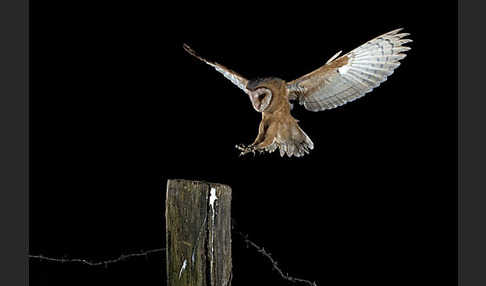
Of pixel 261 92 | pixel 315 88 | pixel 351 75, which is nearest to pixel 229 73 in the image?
pixel 261 92

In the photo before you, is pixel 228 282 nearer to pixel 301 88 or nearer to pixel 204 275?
pixel 204 275

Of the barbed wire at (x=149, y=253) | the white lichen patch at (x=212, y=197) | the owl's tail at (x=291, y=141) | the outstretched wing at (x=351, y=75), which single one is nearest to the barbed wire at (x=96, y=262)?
the barbed wire at (x=149, y=253)

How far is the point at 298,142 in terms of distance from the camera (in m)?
2.14

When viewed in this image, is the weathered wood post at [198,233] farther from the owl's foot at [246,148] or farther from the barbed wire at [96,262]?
the barbed wire at [96,262]

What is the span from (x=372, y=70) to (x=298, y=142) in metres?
0.37

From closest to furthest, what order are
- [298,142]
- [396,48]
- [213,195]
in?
[213,195] < [396,48] < [298,142]

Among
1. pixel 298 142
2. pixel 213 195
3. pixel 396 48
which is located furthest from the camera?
pixel 298 142

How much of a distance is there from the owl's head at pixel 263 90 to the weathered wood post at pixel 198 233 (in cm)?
35

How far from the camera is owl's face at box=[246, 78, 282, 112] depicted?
2.04 meters

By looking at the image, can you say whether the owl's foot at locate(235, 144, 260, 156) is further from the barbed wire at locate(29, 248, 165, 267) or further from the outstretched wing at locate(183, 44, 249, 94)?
the barbed wire at locate(29, 248, 165, 267)

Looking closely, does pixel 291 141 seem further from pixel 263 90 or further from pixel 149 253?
pixel 149 253

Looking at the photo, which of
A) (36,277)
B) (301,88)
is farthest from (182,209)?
(36,277)

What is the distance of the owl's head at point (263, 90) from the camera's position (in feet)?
6.68

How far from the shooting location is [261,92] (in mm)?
2041
